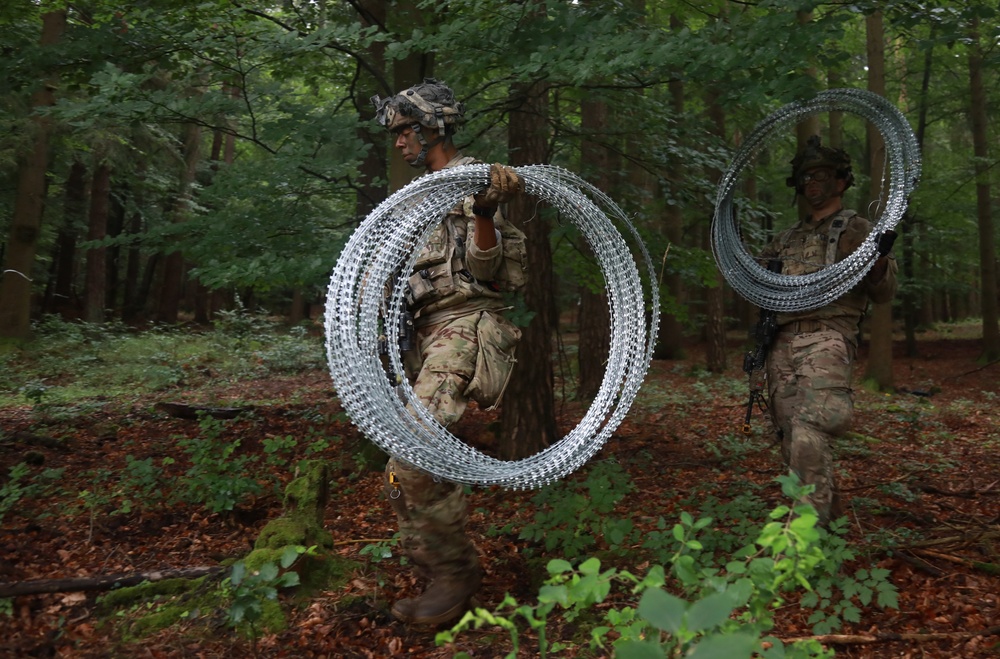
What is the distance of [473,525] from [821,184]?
3.55m

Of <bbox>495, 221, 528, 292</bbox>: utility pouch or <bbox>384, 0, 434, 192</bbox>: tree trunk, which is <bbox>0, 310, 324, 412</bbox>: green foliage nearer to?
<bbox>384, 0, 434, 192</bbox>: tree trunk

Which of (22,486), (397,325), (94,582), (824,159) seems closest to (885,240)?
(824,159)

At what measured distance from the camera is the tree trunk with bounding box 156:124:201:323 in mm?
20766

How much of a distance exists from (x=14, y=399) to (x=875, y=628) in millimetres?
11528

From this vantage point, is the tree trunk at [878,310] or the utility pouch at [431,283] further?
the tree trunk at [878,310]

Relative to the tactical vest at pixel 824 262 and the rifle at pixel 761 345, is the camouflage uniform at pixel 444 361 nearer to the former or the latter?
the rifle at pixel 761 345

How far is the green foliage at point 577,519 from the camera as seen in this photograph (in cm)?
480

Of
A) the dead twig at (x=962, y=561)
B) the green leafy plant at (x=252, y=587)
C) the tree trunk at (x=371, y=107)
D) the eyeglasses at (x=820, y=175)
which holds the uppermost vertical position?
the tree trunk at (x=371, y=107)

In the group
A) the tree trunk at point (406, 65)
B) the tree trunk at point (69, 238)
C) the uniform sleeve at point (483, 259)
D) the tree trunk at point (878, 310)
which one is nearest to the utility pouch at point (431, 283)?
the uniform sleeve at point (483, 259)

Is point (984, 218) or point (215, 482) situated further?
point (984, 218)

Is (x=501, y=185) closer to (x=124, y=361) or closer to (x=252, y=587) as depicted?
(x=252, y=587)

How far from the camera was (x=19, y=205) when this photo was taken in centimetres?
1484

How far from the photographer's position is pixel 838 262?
545 cm

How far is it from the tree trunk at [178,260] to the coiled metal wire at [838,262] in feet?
55.1
